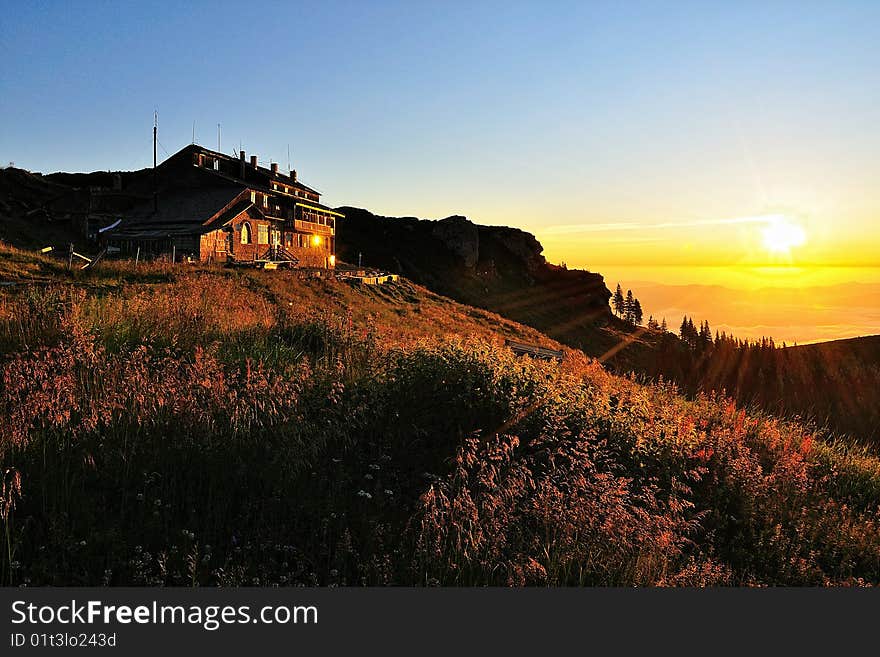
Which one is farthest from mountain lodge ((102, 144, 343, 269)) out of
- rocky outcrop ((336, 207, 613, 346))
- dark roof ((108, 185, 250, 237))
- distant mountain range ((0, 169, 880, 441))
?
rocky outcrop ((336, 207, 613, 346))

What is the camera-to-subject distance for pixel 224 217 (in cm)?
4188

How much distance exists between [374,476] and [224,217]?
1623 inches

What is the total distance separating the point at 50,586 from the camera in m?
3.57

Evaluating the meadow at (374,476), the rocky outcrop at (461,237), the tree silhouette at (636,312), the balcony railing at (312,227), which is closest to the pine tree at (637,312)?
the tree silhouette at (636,312)

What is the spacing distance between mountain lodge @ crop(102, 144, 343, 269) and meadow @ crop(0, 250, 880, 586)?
1307 inches

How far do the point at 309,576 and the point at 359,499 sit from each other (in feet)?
3.95

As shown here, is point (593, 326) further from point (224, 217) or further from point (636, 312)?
point (224, 217)

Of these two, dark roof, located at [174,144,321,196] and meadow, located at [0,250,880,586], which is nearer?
meadow, located at [0,250,880,586]

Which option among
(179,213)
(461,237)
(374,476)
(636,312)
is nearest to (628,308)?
(636,312)

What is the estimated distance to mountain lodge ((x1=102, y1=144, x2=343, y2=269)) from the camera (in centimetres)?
3981

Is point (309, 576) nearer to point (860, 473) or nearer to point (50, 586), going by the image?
point (50, 586)

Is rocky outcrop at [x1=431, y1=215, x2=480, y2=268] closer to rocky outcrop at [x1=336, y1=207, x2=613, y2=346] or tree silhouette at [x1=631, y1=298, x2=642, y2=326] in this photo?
rocky outcrop at [x1=336, y1=207, x2=613, y2=346]

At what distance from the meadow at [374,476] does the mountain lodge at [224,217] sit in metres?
33.2

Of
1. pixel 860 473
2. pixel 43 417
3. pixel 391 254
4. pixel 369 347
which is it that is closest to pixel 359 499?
pixel 43 417
